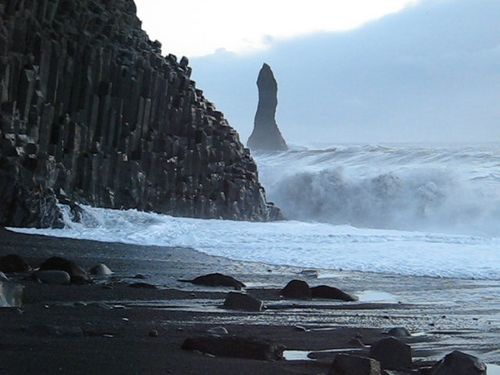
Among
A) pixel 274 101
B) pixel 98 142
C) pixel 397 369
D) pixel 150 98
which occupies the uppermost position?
pixel 274 101

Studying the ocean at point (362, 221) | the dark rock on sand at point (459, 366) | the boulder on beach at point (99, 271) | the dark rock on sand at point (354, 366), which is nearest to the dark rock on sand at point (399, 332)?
the dark rock on sand at point (459, 366)

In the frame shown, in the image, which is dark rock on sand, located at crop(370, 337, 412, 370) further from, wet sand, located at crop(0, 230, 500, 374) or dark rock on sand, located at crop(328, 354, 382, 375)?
dark rock on sand, located at crop(328, 354, 382, 375)

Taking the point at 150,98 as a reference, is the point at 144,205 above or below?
below

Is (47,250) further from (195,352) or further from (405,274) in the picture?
(195,352)

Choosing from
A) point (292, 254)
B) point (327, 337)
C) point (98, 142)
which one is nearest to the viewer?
point (327, 337)

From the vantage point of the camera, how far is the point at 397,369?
17.7ft

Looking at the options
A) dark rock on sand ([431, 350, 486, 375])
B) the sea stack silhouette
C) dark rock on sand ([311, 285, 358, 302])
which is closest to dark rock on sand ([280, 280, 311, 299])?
dark rock on sand ([311, 285, 358, 302])

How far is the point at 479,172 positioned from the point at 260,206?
473 inches

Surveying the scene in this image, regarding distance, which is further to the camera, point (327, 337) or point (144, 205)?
point (144, 205)

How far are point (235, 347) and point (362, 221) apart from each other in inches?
1149

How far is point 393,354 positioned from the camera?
18.3 feet

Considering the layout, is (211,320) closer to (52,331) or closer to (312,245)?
(52,331)

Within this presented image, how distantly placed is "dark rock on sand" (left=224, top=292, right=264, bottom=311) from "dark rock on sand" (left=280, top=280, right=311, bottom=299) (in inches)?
48.2


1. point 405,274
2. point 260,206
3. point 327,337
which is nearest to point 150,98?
point 260,206
